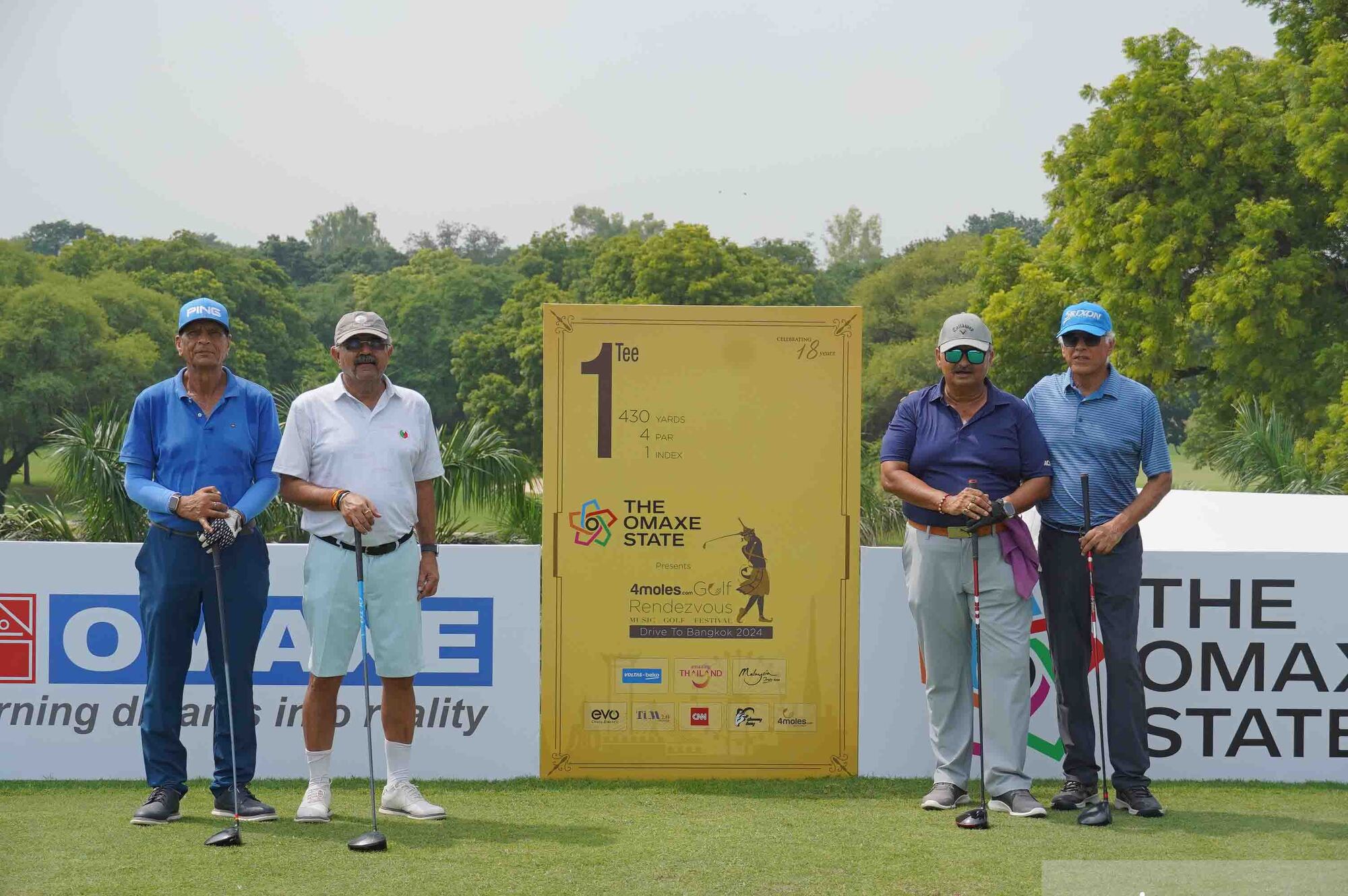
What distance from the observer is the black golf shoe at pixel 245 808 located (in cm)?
511

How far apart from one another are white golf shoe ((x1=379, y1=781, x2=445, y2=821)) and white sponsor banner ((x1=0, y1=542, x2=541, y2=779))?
67cm

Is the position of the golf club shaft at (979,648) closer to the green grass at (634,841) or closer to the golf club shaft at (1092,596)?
the green grass at (634,841)

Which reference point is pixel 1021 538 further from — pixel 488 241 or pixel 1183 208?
pixel 488 241

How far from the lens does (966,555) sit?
5.35 m

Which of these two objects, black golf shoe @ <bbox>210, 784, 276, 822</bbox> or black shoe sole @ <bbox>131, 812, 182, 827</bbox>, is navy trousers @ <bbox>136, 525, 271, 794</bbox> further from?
black shoe sole @ <bbox>131, 812, 182, 827</bbox>

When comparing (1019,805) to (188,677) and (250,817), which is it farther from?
(188,677)

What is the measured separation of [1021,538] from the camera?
210 inches

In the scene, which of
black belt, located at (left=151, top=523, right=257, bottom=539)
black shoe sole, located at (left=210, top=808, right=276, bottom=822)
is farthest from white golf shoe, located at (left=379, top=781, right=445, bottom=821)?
black belt, located at (left=151, top=523, right=257, bottom=539)

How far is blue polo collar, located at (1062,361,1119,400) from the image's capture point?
5398mm

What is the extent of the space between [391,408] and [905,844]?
7.75ft

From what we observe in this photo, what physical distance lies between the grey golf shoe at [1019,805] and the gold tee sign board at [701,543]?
35.5 inches

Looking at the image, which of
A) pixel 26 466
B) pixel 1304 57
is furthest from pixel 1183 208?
pixel 26 466

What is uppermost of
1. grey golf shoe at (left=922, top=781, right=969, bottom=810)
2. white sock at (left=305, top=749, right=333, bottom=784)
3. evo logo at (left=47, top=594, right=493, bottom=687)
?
evo logo at (left=47, top=594, right=493, bottom=687)

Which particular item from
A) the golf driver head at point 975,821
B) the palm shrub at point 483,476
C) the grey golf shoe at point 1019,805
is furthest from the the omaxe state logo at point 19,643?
the palm shrub at point 483,476
